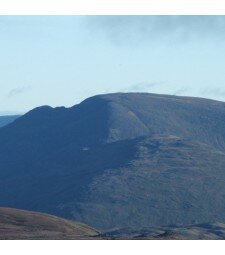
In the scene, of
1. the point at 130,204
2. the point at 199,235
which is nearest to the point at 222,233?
the point at 199,235

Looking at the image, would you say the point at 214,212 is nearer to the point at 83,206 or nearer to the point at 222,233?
the point at 83,206

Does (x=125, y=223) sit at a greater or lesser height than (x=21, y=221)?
lesser

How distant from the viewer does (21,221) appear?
118938 millimetres

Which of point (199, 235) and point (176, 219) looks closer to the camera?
point (199, 235)

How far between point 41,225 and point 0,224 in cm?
733

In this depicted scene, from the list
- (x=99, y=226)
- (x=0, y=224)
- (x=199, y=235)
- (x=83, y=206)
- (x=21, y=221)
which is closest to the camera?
(x=0, y=224)

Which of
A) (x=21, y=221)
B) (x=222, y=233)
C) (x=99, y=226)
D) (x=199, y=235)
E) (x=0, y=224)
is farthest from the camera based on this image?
(x=99, y=226)

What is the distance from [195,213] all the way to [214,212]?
4912 mm

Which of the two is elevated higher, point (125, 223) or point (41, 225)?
point (41, 225)

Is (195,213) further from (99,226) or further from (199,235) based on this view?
(199,235)

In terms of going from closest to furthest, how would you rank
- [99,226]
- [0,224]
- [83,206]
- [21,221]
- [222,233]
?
[0,224] < [21,221] < [222,233] < [99,226] < [83,206]

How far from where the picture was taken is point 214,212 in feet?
634

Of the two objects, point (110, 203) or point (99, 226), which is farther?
point (110, 203)

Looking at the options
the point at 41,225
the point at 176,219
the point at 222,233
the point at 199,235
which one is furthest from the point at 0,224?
the point at 176,219
